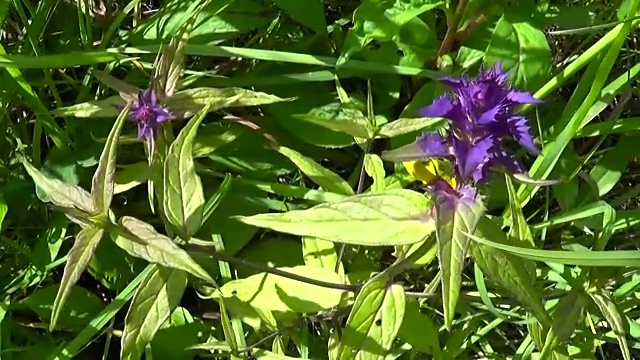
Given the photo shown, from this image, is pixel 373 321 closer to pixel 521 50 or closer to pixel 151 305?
pixel 151 305

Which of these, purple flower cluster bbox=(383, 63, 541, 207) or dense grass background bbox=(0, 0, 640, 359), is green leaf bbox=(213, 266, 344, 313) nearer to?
dense grass background bbox=(0, 0, 640, 359)

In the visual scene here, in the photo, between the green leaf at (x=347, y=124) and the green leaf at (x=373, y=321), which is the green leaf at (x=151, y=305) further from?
the green leaf at (x=347, y=124)

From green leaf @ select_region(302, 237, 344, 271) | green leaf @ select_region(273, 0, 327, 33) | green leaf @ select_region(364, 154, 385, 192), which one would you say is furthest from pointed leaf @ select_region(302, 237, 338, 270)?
green leaf @ select_region(273, 0, 327, 33)

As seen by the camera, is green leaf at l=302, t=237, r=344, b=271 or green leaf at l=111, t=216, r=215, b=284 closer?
green leaf at l=111, t=216, r=215, b=284

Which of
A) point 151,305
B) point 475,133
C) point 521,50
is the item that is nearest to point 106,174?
point 151,305

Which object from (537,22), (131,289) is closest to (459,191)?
(537,22)

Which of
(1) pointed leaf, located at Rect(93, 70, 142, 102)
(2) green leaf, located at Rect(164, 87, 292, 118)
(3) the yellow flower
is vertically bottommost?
(3) the yellow flower

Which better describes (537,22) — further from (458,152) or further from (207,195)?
(207,195)
